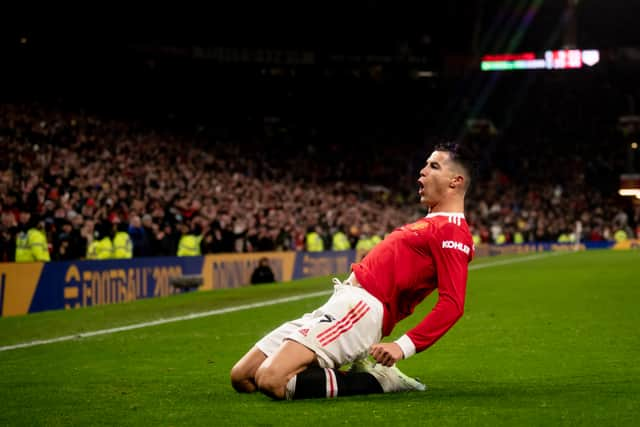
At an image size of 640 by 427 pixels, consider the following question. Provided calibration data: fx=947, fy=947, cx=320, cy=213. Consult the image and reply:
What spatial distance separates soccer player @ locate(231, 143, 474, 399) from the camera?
6559 millimetres

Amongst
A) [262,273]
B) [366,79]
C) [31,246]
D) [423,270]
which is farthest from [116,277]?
[366,79]

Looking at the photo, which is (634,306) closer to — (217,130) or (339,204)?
(339,204)

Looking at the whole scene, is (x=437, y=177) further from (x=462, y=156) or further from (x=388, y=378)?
(x=388, y=378)

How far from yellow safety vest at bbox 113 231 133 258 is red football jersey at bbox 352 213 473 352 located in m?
16.4

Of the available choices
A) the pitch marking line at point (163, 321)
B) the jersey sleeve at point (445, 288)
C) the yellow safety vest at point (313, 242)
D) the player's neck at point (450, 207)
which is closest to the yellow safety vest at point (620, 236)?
the yellow safety vest at point (313, 242)

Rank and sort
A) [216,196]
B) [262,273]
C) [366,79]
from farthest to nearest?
[366,79], [216,196], [262,273]

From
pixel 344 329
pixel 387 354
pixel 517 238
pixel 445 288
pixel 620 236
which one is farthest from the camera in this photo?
pixel 620 236

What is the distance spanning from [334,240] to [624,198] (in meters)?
34.6

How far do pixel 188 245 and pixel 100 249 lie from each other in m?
3.97

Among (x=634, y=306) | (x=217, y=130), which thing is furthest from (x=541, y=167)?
(x=634, y=306)

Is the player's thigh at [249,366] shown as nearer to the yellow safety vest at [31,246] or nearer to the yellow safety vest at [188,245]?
the yellow safety vest at [31,246]

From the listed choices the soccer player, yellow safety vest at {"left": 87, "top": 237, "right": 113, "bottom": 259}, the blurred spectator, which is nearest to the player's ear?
the soccer player

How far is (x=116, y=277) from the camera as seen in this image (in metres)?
21.5

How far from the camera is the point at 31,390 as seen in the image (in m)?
Answer: 7.85
